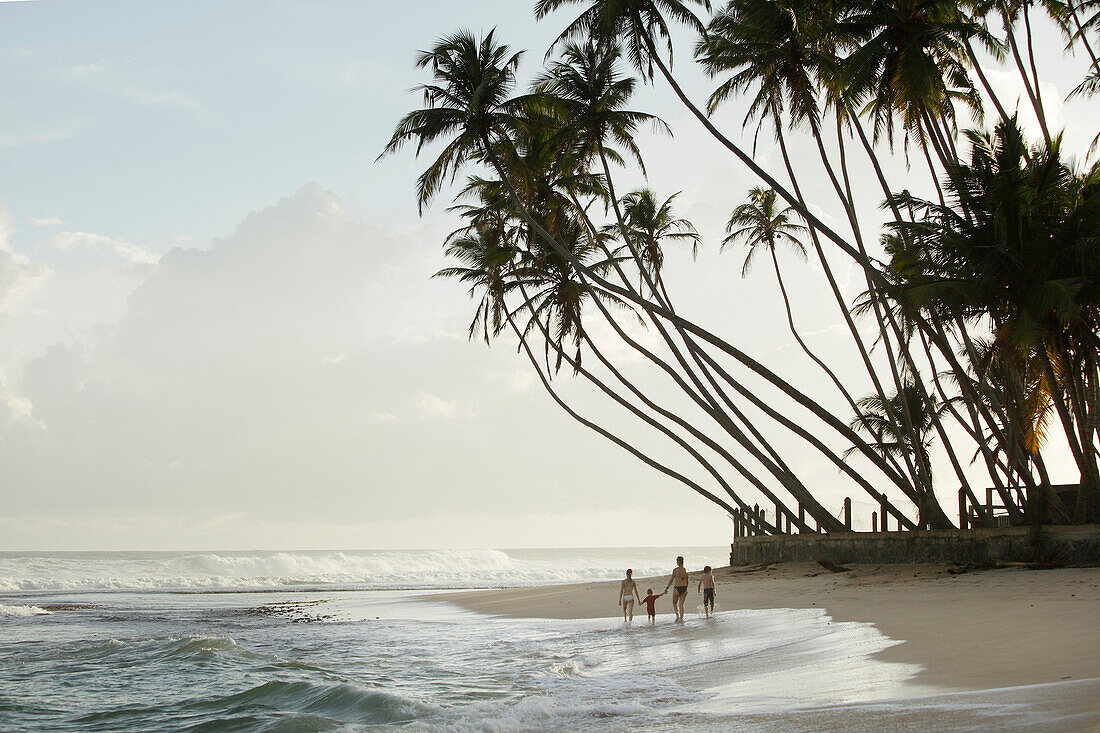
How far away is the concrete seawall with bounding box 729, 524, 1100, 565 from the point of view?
1555 centimetres

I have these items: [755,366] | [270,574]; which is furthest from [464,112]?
[270,574]

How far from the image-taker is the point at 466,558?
207 feet

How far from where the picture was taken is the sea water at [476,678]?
623 centimetres

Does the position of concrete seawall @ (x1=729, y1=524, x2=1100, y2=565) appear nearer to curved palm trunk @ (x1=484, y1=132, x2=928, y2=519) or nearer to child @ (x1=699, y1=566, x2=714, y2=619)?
curved palm trunk @ (x1=484, y1=132, x2=928, y2=519)

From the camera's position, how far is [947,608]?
11703 millimetres

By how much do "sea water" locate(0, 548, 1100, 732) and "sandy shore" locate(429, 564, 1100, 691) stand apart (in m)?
0.49

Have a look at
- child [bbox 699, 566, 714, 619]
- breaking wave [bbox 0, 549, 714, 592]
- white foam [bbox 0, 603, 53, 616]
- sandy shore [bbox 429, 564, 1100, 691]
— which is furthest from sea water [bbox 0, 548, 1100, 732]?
breaking wave [bbox 0, 549, 714, 592]

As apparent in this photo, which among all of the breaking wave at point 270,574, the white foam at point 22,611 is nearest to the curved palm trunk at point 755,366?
the white foam at point 22,611

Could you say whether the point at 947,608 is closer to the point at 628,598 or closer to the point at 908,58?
the point at 628,598

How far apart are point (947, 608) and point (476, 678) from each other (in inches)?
264

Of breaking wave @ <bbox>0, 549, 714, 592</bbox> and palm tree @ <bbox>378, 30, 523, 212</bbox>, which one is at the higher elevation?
palm tree @ <bbox>378, 30, 523, 212</bbox>

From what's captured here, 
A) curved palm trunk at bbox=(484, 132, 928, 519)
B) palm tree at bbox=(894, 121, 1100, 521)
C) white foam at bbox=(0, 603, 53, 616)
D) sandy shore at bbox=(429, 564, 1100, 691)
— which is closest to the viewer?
sandy shore at bbox=(429, 564, 1100, 691)

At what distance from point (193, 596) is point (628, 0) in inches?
1087

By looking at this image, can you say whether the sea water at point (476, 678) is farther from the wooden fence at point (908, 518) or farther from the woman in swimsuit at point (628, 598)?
the wooden fence at point (908, 518)
